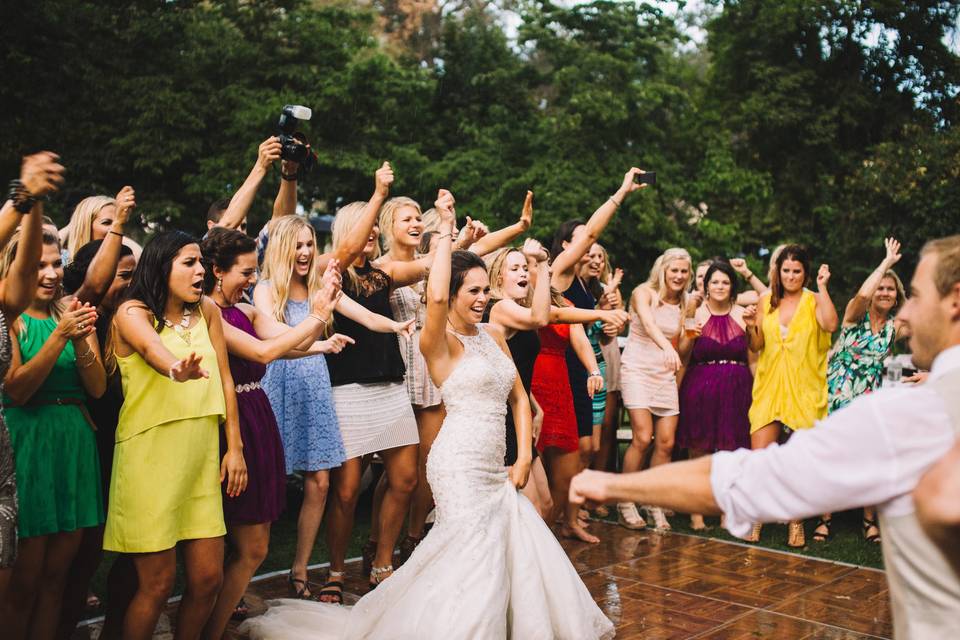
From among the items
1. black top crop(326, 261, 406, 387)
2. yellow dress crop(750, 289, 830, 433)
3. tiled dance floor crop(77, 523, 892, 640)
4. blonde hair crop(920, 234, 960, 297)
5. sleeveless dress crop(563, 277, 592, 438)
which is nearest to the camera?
blonde hair crop(920, 234, 960, 297)

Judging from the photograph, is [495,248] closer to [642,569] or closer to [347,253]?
[347,253]

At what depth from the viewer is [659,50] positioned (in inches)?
638

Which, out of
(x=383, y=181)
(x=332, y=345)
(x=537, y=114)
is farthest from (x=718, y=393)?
(x=537, y=114)

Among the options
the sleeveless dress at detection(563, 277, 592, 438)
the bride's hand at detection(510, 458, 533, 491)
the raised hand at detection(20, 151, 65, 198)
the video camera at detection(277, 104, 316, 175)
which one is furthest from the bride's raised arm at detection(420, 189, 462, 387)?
the sleeveless dress at detection(563, 277, 592, 438)

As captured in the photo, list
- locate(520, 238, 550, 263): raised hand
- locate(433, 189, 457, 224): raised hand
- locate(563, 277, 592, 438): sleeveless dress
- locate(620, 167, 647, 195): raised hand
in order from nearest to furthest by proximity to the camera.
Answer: locate(433, 189, 457, 224): raised hand < locate(520, 238, 550, 263): raised hand < locate(620, 167, 647, 195): raised hand < locate(563, 277, 592, 438): sleeveless dress

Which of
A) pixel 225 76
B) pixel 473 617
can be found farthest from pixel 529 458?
pixel 225 76

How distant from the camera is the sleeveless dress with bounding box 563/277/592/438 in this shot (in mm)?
6453

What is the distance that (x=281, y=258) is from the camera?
16.3 ft

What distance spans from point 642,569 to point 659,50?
12.4 meters

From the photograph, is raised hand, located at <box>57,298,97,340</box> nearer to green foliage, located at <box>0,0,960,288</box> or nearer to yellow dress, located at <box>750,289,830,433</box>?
yellow dress, located at <box>750,289,830,433</box>

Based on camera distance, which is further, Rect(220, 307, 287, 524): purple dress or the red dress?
the red dress

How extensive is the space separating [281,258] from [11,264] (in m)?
1.67

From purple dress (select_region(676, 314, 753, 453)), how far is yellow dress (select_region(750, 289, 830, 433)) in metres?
0.34

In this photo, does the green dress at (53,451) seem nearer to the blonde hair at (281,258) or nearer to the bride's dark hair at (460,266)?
the blonde hair at (281,258)
